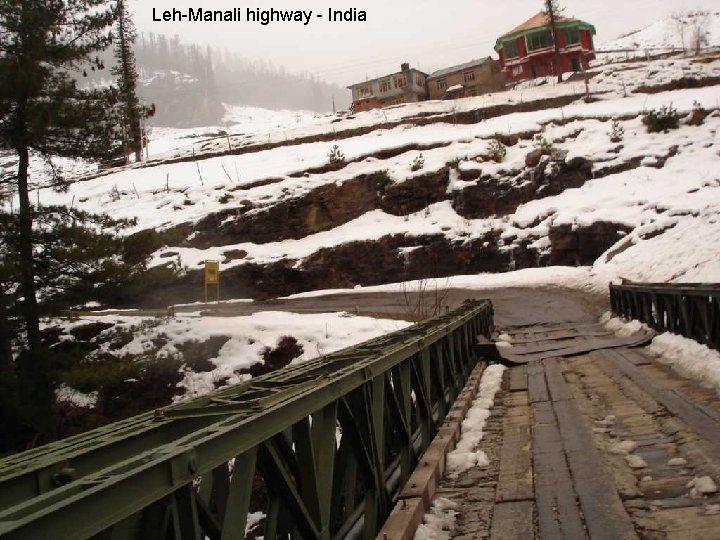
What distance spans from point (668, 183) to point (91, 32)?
83.6 feet

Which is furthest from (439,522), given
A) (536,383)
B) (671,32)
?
(671,32)

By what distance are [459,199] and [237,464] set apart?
31880 mm

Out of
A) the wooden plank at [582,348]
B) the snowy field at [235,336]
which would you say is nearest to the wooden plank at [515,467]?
the wooden plank at [582,348]

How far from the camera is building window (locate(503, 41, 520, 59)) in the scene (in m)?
61.1

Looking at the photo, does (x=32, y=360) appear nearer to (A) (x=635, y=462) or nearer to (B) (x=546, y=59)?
(A) (x=635, y=462)

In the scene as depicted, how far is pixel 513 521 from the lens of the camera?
161 inches

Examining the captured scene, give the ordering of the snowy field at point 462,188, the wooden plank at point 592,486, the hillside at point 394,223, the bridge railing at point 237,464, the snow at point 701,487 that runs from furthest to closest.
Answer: the snowy field at point 462,188
the hillside at point 394,223
the snow at point 701,487
the wooden plank at point 592,486
the bridge railing at point 237,464

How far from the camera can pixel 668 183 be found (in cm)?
2798

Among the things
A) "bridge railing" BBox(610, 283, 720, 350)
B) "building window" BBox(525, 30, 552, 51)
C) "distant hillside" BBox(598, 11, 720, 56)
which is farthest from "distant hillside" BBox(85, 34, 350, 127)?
"bridge railing" BBox(610, 283, 720, 350)

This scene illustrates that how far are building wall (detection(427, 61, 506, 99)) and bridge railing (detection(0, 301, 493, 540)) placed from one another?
2353 inches

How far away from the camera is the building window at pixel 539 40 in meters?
59.2

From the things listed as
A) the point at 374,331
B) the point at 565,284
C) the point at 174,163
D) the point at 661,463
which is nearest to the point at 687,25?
the point at 174,163

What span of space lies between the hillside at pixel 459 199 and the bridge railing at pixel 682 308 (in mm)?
7500

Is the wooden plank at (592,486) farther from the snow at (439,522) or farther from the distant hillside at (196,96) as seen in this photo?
the distant hillside at (196,96)
